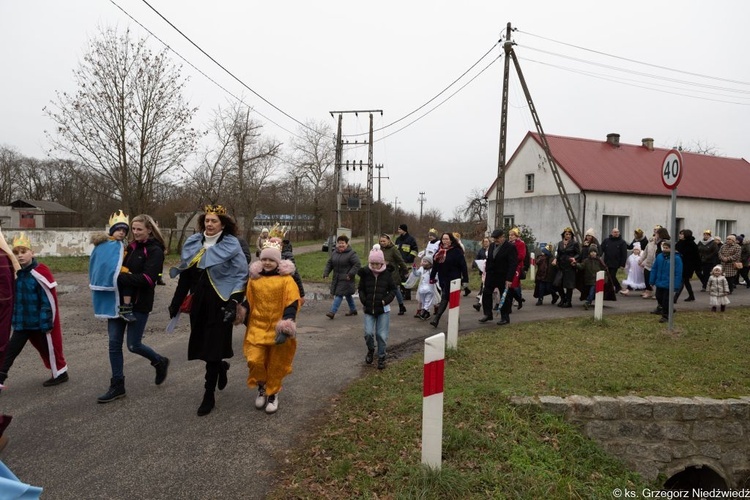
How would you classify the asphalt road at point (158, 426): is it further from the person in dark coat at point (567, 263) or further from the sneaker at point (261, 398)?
the person in dark coat at point (567, 263)

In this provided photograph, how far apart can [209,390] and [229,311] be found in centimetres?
86

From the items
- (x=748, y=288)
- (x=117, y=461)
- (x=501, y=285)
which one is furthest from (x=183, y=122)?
(x=748, y=288)

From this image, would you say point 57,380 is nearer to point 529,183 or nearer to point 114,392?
point 114,392

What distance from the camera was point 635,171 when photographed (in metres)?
28.8

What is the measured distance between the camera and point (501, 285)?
9.32 m

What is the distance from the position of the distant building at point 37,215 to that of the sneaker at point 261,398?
174 ft

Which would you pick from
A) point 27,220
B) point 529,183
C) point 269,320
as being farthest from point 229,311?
point 27,220

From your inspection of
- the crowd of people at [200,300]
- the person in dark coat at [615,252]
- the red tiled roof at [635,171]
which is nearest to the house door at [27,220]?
the red tiled roof at [635,171]

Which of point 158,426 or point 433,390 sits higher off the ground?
point 433,390

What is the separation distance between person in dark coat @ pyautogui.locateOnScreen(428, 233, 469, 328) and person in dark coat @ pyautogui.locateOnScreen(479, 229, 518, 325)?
576 mm

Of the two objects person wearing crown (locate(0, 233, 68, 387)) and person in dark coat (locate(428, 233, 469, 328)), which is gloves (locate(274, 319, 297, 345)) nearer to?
person wearing crown (locate(0, 233, 68, 387))

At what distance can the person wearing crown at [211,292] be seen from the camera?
4.54 metres

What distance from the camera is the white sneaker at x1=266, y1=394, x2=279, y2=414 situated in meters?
4.73

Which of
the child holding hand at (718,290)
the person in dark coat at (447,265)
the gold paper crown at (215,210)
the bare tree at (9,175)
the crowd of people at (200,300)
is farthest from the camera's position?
the bare tree at (9,175)
